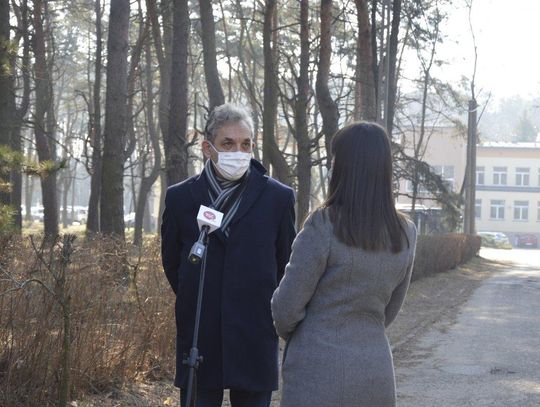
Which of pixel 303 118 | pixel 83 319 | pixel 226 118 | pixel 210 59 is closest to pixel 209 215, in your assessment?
pixel 226 118

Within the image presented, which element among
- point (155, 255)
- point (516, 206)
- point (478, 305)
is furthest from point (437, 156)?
point (155, 255)

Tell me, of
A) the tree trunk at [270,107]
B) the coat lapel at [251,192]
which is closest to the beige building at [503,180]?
the tree trunk at [270,107]

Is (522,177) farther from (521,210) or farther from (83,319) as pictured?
(83,319)

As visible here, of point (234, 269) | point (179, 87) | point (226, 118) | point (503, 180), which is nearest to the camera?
point (234, 269)

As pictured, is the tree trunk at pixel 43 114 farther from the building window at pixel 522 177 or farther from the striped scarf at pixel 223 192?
the building window at pixel 522 177

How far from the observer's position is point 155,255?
29.9ft

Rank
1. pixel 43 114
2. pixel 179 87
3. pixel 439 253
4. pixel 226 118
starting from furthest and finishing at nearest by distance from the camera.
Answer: pixel 439 253
pixel 43 114
pixel 179 87
pixel 226 118

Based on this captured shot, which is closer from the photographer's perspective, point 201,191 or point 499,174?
point 201,191

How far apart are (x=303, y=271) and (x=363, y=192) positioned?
0.34 metres

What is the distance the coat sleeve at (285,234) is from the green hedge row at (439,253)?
1968 cm

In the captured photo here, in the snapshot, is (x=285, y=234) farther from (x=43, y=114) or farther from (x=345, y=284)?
(x=43, y=114)

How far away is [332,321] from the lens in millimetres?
3619

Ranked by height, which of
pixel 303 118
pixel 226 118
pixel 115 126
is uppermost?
pixel 303 118

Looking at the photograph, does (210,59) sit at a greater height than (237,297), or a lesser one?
greater
